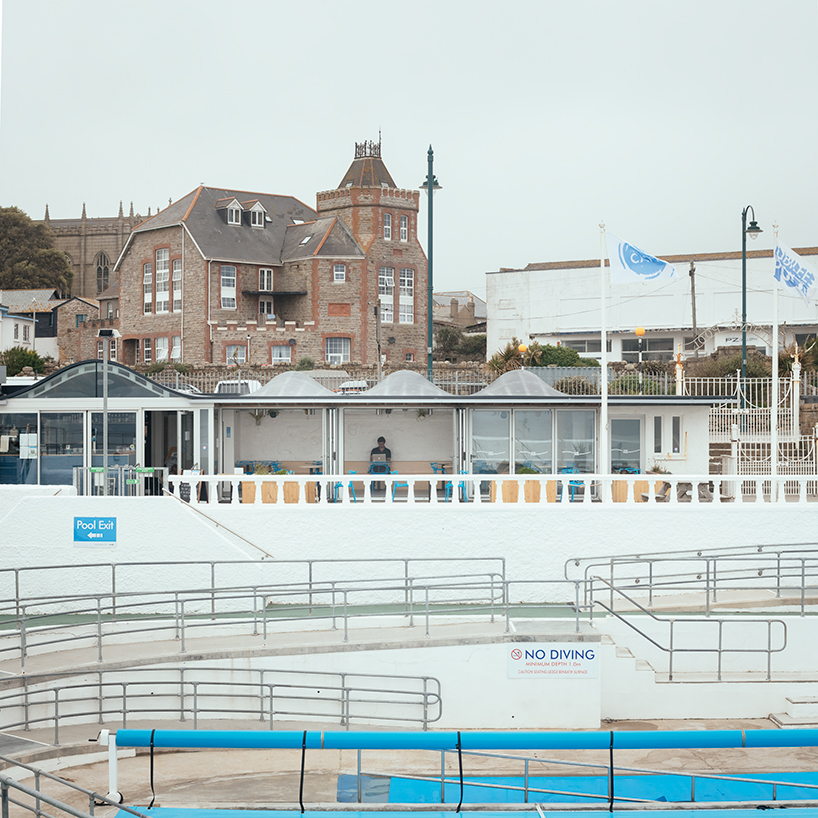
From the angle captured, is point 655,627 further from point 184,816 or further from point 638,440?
point 184,816

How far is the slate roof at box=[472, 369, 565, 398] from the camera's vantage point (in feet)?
67.2

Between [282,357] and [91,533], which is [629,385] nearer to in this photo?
[91,533]

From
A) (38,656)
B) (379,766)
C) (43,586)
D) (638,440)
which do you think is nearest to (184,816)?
(379,766)

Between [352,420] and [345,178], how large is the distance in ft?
158

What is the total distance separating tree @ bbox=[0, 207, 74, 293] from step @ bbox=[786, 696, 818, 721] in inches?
3116

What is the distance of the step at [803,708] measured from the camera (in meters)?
13.7

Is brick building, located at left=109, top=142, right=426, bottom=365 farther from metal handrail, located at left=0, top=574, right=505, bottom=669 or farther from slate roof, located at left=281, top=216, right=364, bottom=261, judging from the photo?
metal handrail, located at left=0, top=574, right=505, bottom=669

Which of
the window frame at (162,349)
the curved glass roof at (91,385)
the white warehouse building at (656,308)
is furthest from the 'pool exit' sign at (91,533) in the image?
the window frame at (162,349)

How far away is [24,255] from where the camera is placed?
8269cm

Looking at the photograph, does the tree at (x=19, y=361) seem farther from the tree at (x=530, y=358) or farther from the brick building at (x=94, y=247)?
the brick building at (x=94, y=247)

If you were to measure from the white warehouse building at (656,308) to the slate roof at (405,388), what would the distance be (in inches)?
1238

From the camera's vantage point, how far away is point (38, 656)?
14.0 metres

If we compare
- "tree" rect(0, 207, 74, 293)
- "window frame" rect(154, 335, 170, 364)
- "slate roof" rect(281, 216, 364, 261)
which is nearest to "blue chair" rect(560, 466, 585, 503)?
"slate roof" rect(281, 216, 364, 261)

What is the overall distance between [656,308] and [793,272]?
37704 millimetres
